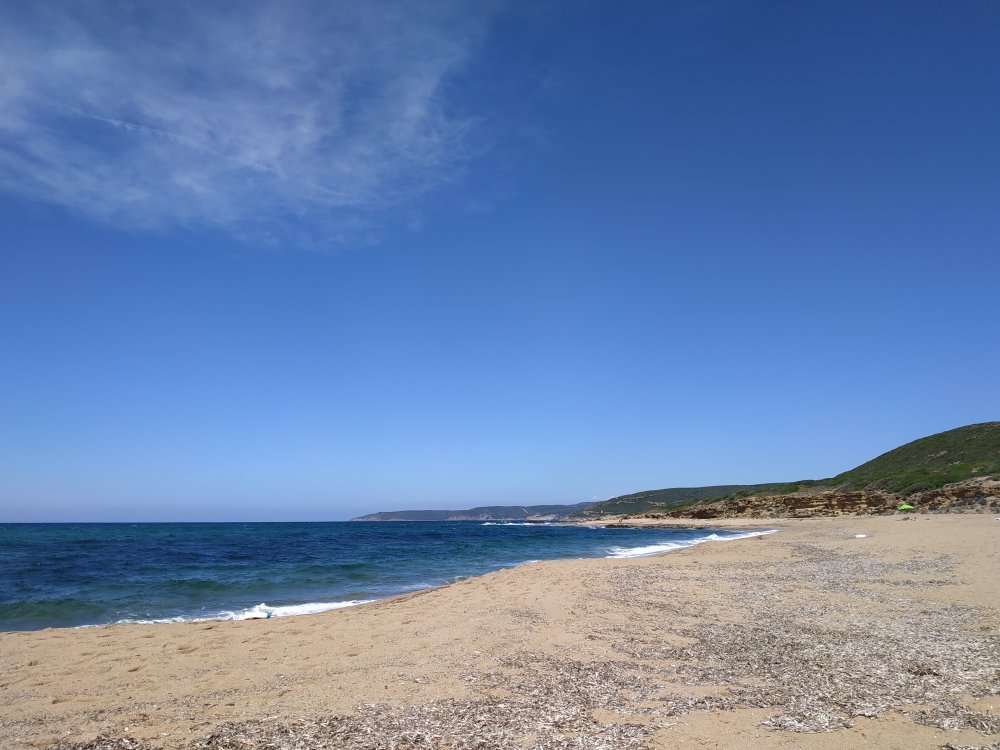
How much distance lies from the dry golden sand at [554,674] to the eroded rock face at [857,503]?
33496mm

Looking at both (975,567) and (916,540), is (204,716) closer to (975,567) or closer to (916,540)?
(975,567)

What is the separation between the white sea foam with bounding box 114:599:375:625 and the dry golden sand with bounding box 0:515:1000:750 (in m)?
1.73

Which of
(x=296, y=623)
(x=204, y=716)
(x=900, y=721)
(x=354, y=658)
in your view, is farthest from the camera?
(x=296, y=623)

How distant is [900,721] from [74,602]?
20.5m

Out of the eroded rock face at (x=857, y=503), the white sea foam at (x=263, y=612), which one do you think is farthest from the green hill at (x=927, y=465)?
the white sea foam at (x=263, y=612)

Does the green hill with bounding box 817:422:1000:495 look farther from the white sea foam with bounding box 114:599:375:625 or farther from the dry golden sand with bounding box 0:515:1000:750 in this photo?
the white sea foam with bounding box 114:599:375:625

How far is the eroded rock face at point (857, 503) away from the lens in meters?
40.2

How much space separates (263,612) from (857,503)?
56671 millimetres

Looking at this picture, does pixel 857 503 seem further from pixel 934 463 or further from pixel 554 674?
pixel 554 674

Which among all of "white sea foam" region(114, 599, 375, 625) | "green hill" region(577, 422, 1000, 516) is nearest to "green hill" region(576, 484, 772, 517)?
"green hill" region(577, 422, 1000, 516)

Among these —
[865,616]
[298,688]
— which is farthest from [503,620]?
[865,616]

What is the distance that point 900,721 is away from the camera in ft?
19.3

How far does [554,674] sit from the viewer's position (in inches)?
304

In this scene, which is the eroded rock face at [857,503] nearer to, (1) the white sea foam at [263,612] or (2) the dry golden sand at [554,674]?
(2) the dry golden sand at [554,674]
